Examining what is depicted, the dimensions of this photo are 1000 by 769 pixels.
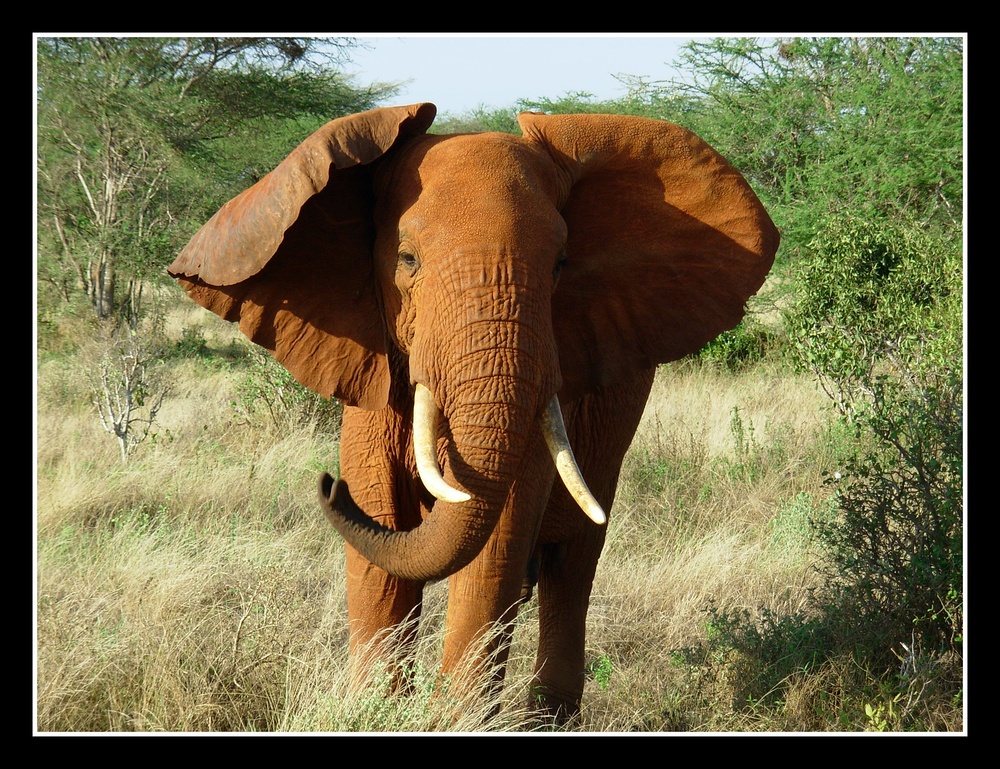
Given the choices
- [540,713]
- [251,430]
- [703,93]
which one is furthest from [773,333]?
[540,713]

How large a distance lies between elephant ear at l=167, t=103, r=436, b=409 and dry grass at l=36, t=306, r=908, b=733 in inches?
42.3

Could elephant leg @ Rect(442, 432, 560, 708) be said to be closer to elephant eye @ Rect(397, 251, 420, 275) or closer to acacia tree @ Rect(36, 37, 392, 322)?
elephant eye @ Rect(397, 251, 420, 275)

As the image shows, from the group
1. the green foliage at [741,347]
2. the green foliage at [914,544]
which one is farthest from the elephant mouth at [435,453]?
the green foliage at [741,347]

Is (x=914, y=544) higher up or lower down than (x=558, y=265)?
lower down

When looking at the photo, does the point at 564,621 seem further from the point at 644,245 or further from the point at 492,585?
the point at 644,245

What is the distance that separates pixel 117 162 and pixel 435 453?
413 inches

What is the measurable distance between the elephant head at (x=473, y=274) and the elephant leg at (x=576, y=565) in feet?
1.51

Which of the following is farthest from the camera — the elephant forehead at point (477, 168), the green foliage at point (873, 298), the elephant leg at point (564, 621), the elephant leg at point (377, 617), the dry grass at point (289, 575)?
the green foliage at point (873, 298)

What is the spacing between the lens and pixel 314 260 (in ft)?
12.0

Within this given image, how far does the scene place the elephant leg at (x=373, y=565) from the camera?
3.73 metres

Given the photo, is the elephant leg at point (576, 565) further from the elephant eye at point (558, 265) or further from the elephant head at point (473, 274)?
the elephant eye at point (558, 265)

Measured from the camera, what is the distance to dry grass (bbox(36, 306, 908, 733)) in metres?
4.05

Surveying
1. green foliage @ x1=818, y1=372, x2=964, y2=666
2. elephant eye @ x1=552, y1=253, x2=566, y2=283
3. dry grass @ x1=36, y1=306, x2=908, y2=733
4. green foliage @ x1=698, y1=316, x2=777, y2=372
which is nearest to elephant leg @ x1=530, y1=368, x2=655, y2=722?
dry grass @ x1=36, y1=306, x2=908, y2=733

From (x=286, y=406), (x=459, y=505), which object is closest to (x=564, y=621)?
(x=459, y=505)
